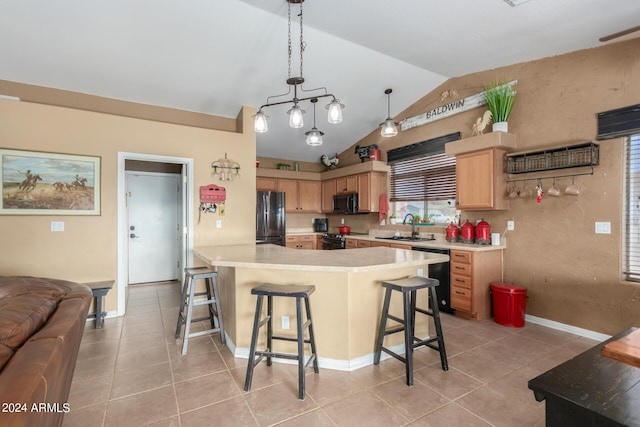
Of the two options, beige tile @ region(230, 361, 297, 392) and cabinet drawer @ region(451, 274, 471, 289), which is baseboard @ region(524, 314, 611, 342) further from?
beige tile @ region(230, 361, 297, 392)

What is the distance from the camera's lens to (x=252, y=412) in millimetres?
1971

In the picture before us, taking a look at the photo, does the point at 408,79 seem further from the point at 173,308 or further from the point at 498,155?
the point at 173,308

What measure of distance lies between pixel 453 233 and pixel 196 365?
3.57m

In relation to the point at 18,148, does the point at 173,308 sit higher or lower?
lower

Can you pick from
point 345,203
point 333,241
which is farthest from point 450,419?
point 345,203

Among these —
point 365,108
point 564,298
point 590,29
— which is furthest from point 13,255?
point 590,29

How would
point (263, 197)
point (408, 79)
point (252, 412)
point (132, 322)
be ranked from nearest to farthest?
point (252, 412)
point (132, 322)
point (408, 79)
point (263, 197)

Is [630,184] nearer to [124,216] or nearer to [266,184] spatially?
[266,184]

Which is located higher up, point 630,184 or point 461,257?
point 630,184

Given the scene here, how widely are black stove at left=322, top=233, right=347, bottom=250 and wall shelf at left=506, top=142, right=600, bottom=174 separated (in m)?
3.00

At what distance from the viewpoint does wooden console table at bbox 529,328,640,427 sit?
1.08 m

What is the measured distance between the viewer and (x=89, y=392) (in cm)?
218

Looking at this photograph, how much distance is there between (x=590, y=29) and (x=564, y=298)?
2.72m

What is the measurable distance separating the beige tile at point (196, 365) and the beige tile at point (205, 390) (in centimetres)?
8
